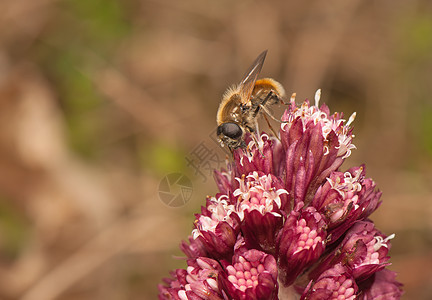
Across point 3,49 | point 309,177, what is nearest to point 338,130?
point 309,177

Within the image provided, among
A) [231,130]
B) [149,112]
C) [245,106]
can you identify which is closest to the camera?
[231,130]

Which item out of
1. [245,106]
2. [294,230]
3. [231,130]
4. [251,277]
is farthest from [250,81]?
[251,277]

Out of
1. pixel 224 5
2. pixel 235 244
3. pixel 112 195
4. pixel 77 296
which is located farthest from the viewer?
pixel 224 5

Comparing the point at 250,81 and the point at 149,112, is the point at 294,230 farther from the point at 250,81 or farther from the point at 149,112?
the point at 149,112

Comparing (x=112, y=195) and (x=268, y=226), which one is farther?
(x=112, y=195)

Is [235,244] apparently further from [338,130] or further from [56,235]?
[56,235]

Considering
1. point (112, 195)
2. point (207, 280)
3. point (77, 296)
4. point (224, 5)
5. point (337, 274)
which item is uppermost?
point (224, 5)
